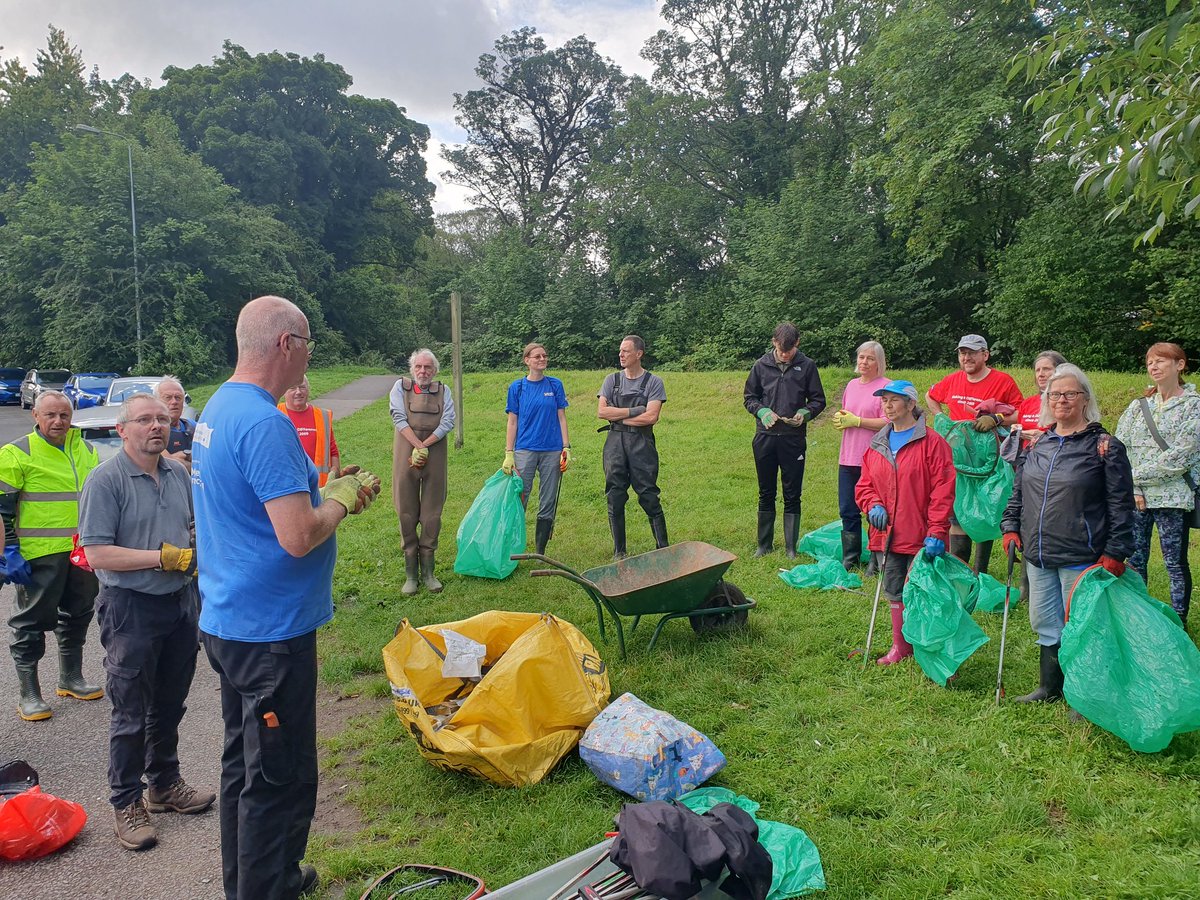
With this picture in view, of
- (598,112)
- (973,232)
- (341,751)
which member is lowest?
(341,751)

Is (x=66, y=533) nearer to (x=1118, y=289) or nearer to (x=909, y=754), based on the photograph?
(x=909, y=754)

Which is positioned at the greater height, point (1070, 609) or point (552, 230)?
point (552, 230)

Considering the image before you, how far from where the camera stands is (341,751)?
4016 mm

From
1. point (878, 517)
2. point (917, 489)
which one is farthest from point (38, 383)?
point (917, 489)

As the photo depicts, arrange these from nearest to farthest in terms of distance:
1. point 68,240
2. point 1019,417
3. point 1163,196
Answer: point 1163,196, point 1019,417, point 68,240

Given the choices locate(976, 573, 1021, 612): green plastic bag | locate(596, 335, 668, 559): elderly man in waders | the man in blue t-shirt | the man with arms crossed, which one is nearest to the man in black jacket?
locate(596, 335, 668, 559): elderly man in waders

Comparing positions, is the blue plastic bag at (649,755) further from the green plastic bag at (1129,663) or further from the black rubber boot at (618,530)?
the black rubber boot at (618,530)

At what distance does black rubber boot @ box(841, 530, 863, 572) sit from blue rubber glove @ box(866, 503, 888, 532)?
6.51 feet

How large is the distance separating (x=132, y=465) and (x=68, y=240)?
32668mm

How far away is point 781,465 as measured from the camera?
21.6 feet

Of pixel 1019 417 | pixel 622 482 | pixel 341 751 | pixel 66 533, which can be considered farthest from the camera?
pixel 622 482

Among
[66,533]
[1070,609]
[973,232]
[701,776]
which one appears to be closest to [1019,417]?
[1070,609]

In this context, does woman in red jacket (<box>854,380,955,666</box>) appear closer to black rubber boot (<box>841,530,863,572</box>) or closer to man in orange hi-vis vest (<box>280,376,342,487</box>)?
black rubber boot (<box>841,530,863,572</box>)

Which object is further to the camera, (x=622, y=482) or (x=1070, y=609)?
(x=622, y=482)
